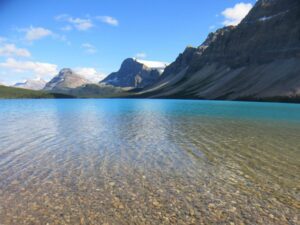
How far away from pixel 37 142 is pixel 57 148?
15.3 ft

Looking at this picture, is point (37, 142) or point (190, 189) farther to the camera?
point (37, 142)

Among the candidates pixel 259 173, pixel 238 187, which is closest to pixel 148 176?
pixel 238 187

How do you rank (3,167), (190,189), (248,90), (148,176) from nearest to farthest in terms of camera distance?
(190,189) < (148,176) < (3,167) < (248,90)

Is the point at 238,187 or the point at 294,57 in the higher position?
the point at 294,57

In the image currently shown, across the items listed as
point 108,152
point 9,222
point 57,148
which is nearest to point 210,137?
point 108,152

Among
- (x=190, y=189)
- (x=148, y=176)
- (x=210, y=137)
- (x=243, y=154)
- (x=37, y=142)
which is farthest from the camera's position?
(x=210, y=137)

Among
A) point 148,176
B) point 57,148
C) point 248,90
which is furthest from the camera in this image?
point 248,90

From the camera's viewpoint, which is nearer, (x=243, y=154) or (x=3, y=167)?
(x=3, y=167)

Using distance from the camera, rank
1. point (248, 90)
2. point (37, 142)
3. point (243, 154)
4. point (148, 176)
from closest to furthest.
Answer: point (148, 176) < point (243, 154) < point (37, 142) < point (248, 90)

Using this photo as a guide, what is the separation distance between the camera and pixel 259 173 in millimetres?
20922

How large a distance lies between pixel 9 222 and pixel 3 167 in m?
9.78

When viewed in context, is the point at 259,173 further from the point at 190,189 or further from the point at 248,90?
the point at 248,90

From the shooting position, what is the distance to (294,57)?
19650 cm

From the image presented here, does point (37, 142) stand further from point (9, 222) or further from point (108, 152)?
point (9, 222)
